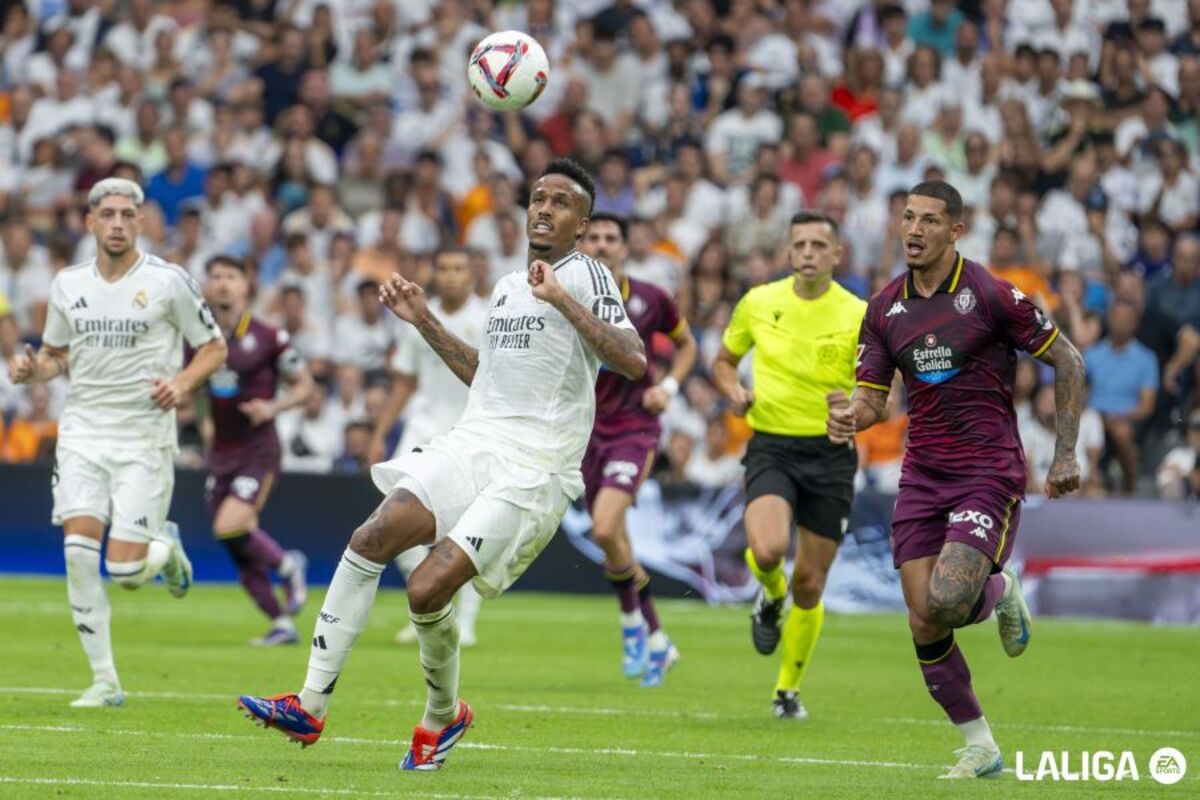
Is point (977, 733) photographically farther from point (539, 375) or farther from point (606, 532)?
point (606, 532)

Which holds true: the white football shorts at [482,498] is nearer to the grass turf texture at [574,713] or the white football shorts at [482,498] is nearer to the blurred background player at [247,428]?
the grass turf texture at [574,713]

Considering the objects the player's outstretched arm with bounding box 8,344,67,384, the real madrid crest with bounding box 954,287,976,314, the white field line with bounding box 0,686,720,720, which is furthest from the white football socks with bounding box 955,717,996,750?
the player's outstretched arm with bounding box 8,344,67,384

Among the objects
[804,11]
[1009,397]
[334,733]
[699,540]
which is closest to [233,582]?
[699,540]

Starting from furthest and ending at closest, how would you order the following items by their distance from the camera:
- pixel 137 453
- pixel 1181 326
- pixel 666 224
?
pixel 666 224 → pixel 1181 326 → pixel 137 453

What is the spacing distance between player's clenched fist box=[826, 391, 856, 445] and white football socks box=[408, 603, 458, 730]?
204cm

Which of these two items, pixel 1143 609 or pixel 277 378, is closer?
pixel 277 378

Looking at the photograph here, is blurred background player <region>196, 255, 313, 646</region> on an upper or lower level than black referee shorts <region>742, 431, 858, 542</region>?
lower

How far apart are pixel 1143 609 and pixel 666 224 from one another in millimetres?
7659

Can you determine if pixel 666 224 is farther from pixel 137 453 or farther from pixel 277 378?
pixel 137 453

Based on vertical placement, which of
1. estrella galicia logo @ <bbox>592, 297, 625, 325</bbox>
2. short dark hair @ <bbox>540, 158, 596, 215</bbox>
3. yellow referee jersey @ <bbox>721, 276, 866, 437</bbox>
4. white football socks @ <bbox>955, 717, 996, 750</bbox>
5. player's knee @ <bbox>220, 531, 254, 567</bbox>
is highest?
short dark hair @ <bbox>540, 158, 596, 215</bbox>

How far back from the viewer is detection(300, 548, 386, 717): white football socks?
947cm

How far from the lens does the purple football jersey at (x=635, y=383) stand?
15.3 metres

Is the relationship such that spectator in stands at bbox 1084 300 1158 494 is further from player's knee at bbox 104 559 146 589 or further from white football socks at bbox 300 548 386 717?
white football socks at bbox 300 548 386 717

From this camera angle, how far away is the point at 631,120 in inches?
1087
